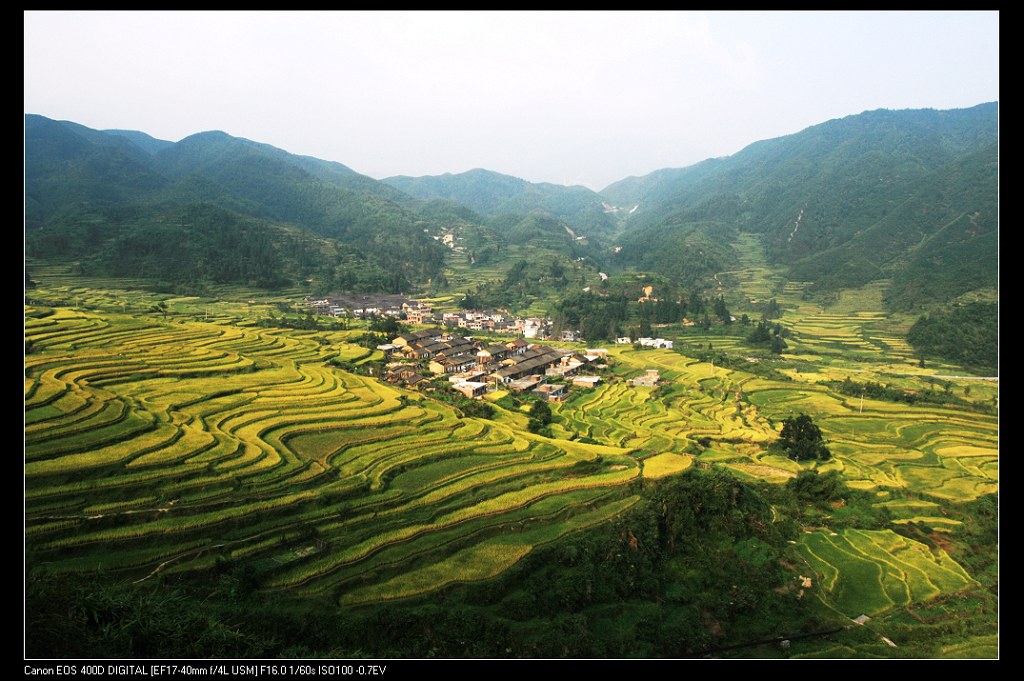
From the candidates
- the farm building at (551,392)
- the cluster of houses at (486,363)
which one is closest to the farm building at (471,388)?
the cluster of houses at (486,363)

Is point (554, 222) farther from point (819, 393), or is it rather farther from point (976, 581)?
point (976, 581)

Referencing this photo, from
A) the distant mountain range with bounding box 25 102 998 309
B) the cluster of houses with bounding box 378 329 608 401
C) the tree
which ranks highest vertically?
the distant mountain range with bounding box 25 102 998 309

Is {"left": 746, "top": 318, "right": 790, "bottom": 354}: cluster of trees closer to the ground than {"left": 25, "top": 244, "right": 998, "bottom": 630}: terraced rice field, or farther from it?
farther from it

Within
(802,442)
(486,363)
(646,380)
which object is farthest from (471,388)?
(802,442)

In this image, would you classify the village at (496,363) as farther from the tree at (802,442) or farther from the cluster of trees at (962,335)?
the cluster of trees at (962,335)

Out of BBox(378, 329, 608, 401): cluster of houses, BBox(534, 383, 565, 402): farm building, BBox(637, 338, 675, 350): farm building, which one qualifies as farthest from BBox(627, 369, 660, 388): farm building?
BBox(637, 338, 675, 350): farm building

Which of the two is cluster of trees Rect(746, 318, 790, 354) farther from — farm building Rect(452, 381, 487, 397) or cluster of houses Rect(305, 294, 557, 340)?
farm building Rect(452, 381, 487, 397)

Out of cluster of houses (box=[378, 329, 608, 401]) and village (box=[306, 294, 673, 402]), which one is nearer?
village (box=[306, 294, 673, 402])
